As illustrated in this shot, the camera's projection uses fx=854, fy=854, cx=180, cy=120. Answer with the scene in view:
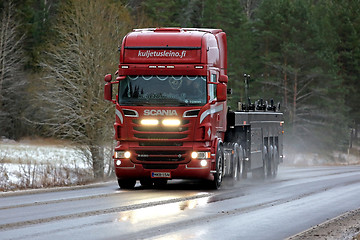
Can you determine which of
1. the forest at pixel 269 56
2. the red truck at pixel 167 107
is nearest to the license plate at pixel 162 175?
the red truck at pixel 167 107

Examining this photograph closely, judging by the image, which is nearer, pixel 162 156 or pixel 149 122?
pixel 149 122

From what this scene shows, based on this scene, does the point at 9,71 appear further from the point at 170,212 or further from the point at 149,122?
the point at 170,212

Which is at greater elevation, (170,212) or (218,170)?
(218,170)

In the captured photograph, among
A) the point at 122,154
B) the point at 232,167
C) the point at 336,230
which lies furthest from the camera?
the point at 232,167

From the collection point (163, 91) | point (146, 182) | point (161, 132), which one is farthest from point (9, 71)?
point (161, 132)

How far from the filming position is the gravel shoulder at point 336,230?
1289 centimetres

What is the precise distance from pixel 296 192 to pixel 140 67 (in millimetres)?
5330

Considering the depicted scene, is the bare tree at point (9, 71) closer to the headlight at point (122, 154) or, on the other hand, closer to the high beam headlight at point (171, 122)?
the headlight at point (122, 154)

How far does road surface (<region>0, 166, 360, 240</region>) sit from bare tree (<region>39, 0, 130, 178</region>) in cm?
1276

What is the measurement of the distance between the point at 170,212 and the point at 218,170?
735cm

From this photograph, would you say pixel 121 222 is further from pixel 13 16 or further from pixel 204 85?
pixel 13 16

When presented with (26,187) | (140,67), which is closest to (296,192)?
(140,67)

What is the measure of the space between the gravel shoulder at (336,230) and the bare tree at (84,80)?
21073mm

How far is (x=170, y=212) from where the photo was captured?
1594 cm
